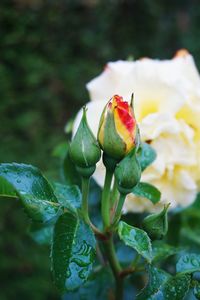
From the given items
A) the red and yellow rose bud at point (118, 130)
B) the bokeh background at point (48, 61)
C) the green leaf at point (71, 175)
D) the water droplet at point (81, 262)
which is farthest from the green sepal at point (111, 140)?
the bokeh background at point (48, 61)

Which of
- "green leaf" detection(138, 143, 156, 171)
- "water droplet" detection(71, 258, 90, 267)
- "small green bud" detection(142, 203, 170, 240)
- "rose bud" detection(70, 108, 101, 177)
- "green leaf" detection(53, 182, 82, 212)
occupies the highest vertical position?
"rose bud" detection(70, 108, 101, 177)

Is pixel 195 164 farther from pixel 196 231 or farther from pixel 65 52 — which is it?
pixel 65 52

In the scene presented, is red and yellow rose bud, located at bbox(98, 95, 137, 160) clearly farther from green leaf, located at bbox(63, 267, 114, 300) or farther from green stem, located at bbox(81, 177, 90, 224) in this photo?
green leaf, located at bbox(63, 267, 114, 300)

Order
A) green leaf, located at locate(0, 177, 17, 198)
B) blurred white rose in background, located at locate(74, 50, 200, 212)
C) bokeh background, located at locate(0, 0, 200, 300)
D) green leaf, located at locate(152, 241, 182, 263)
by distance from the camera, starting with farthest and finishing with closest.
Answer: bokeh background, located at locate(0, 0, 200, 300) < blurred white rose in background, located at locate(74, 50, 200, 212) < green leaf, located at locate(152, 241, 182, 263) < green leaf, located at locate(0, 177, 17, 198)

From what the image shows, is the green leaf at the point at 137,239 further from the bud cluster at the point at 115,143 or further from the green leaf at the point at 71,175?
the green leaf at the point at 71,175

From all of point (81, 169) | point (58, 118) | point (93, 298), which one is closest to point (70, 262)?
point (81, 169)

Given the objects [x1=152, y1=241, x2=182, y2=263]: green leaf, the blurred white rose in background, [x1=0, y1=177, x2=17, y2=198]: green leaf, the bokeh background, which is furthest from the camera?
the bokeh background

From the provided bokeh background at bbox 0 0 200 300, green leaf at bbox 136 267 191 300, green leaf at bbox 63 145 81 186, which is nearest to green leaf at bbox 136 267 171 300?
green leaf at bbox 136 267 191 300
